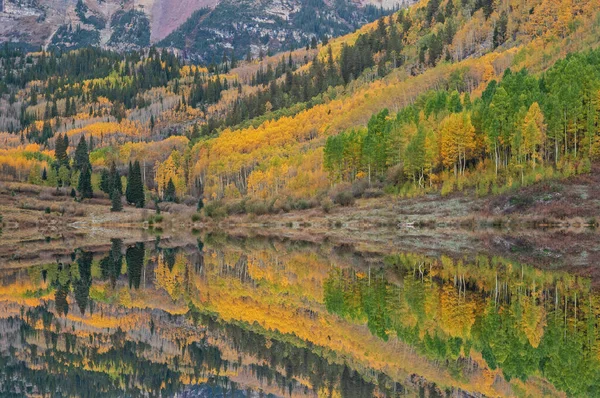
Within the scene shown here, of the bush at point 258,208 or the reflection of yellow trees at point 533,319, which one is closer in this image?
the reflection of yellow trees at point 533,319

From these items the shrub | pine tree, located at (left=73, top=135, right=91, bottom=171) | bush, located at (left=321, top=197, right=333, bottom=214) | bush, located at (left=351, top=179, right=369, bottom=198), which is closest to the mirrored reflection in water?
bush, located at (left=321, top=197, right=333, bottom=214)

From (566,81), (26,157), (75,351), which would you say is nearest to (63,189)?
(26,157)

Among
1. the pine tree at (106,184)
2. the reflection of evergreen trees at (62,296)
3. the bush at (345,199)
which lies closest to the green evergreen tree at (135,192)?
the pine tree at (106,184)

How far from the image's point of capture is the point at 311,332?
27938mm

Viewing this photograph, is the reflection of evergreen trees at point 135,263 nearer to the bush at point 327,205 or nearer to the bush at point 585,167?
the bush at point 327,205

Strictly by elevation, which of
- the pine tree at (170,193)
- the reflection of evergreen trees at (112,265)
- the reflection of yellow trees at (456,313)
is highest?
the pine tree at (170,193)

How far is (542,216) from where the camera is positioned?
2746 inches

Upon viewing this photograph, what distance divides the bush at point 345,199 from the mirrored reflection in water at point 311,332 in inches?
1907

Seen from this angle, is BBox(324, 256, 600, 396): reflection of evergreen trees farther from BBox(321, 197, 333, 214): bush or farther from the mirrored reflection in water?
BBox(321, 197, 333, 214): bush

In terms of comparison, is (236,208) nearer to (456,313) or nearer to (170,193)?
(170,193)

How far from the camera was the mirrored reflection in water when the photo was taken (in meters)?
21.0

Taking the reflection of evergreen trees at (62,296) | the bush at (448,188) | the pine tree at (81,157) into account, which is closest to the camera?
the reflection of evergreen trees at (62,296)

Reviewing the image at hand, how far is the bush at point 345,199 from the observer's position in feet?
312

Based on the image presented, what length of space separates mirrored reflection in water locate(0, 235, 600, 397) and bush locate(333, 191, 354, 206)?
159 ft
